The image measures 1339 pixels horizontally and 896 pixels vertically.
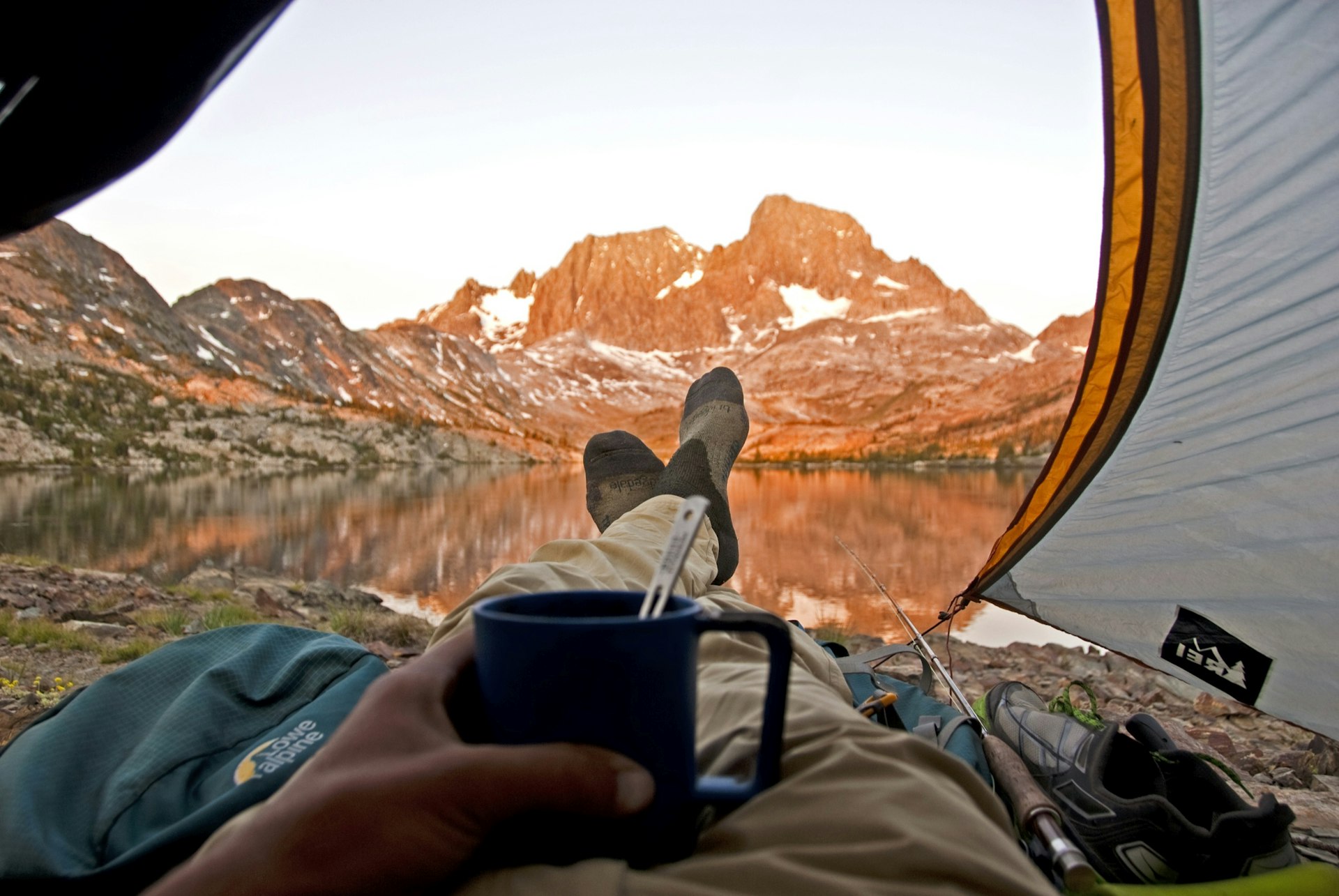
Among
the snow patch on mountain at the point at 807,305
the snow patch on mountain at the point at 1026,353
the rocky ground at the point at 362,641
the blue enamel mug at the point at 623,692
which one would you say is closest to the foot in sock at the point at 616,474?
the rocky ground at the point at 362,641

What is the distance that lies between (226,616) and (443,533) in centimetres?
465

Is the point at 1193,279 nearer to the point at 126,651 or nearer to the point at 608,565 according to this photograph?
the point at 608,565

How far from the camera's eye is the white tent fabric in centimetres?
106

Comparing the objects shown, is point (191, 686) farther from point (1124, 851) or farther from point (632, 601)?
point (1124, 851)

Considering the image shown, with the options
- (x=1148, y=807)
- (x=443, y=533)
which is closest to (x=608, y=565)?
(x=1148, y=807)

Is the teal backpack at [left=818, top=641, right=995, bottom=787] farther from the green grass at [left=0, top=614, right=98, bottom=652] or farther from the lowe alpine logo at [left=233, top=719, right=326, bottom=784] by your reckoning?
the green grass at [left=0, top=614, right=98, bottom=652]

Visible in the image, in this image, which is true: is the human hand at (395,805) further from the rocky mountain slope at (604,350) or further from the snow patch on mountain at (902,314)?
the snow patch on mountain at (902,314)

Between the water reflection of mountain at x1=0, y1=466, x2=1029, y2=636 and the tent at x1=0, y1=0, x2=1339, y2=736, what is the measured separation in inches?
102

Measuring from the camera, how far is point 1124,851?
785 millimetres

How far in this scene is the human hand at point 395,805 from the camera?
1.18ft

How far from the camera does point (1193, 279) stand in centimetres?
125

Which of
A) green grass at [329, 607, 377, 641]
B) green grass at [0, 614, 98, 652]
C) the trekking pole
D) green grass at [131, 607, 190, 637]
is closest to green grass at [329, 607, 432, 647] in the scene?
green grass at [329, 607, 377, 641]

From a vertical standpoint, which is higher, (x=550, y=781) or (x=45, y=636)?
(x=550, y=781)

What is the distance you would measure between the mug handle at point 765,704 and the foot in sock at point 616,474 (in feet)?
6.54
